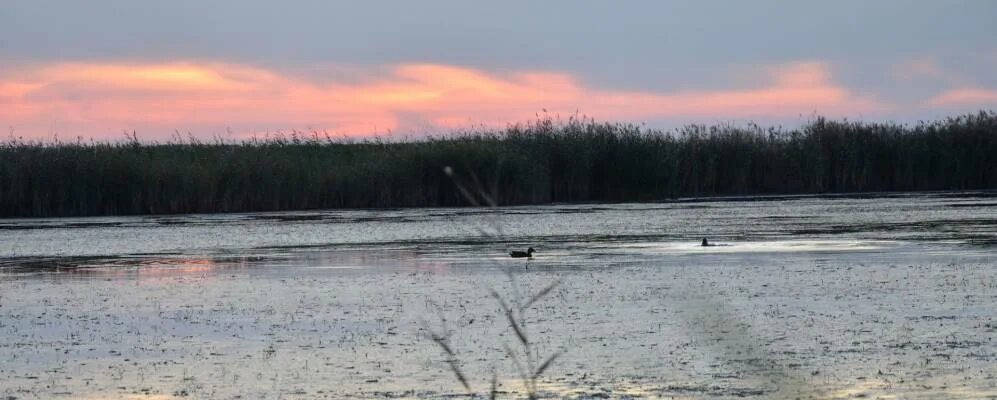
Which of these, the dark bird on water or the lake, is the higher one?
the dark bird on water

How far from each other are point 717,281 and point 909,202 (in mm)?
19354

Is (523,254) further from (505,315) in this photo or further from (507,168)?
(507,168)

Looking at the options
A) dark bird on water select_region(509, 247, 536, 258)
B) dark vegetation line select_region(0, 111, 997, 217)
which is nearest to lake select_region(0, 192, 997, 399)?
dark bird on water select_region(509, 247, 536, 258)

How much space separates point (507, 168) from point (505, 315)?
24.3 metres

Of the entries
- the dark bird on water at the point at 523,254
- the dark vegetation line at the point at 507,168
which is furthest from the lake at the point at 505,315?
the dark vegetation line at the point at 507,168

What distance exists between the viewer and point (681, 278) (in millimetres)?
14477

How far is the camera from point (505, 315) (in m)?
11.6

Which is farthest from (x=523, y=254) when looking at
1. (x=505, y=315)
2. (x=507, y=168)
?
(x=507, y=168)

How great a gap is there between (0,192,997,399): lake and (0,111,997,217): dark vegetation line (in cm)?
923

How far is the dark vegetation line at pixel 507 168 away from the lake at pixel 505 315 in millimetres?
9229

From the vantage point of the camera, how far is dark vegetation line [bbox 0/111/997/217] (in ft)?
109

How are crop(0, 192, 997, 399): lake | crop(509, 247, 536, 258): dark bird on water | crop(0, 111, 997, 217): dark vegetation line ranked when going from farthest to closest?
crop(0, 111, 997, 217): dark vegetation line, crop(509, 247, 536, 258): dark bird on water, crop(0, 192, 997, 399): lake

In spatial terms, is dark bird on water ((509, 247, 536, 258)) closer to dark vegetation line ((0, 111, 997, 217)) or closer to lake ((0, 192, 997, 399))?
lake ((0, 192, 997, 399))

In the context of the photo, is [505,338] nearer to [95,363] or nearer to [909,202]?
[95,363]
